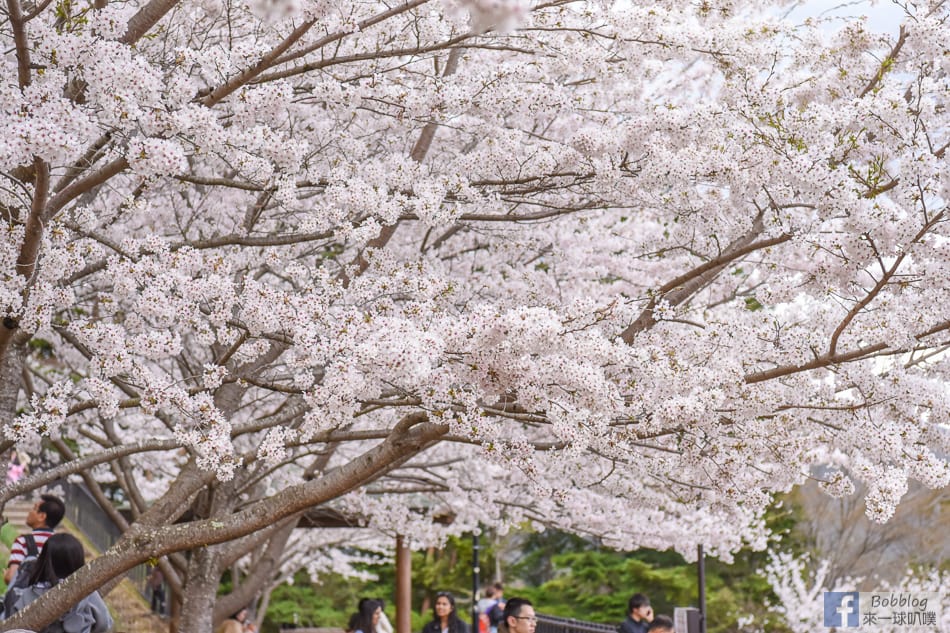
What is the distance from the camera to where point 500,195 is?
23.6 ft

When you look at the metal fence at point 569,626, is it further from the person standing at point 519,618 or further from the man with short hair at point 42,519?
the man with short hair at point 42,519

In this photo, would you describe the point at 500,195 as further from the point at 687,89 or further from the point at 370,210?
the point at 687,89

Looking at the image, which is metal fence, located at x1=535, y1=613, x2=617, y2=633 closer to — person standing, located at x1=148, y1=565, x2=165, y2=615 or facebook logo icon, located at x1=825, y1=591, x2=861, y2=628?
facebook logo icon, located at x1=825, y1=591, x2=861, y2=628

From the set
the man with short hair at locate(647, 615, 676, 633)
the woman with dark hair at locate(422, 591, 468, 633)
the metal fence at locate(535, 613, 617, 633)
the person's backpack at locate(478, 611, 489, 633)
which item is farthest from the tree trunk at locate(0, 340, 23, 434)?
the person's backpack at locate(478, 611, 489, 633)

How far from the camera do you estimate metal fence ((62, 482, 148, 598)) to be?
1986 centimetres

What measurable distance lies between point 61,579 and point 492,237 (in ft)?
13.9

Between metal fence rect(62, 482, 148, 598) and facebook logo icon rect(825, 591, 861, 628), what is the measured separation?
39.8 ft

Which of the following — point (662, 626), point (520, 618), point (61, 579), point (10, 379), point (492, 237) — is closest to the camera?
point (61, 579)

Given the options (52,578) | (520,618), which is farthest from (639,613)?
(52,578)

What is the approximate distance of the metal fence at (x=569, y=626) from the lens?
1040 cm

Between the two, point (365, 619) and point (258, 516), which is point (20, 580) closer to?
point (258, 516)

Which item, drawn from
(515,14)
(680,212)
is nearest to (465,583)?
(680,212)

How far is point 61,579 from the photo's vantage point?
577 cm

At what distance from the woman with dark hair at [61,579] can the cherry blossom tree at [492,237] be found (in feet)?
0.48
